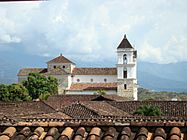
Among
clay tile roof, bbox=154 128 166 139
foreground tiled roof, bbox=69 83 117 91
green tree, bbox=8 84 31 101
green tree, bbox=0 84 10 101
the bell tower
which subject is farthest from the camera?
foreground tiled roof, bbox=69 83 117 91

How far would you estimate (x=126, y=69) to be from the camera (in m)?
69.7

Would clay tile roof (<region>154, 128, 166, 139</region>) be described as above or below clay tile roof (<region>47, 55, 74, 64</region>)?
below

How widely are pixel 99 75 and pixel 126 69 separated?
6036 mm

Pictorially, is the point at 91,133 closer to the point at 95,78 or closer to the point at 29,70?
the point at 95,78

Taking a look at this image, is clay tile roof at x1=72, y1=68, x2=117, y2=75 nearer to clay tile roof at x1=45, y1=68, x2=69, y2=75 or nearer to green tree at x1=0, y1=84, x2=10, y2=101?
clay tile roof at x1=45, y1=68, x2=69, y2=75

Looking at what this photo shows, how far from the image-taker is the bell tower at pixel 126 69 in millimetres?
68625

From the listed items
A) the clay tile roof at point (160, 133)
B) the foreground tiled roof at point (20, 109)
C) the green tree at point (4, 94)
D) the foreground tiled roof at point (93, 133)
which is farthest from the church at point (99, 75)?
the clay tile roof at point (160, 133)

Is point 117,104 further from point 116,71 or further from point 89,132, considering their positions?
point 116,71

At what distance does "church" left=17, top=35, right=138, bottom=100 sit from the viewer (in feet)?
227

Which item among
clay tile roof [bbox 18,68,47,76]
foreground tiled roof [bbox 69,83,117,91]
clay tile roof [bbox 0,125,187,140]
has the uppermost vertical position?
clay tile roof [bbox 18,68,47,76]

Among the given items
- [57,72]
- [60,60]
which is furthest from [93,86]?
[60,60]

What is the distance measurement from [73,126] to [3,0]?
220 centimetres

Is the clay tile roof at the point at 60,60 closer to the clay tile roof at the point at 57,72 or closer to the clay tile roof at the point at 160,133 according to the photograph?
the clay tile roof at the point at 57,72

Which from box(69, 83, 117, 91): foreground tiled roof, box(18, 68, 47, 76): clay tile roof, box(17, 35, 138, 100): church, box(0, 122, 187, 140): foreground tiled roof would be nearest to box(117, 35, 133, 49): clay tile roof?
box(17, 35, 138, 100): church
